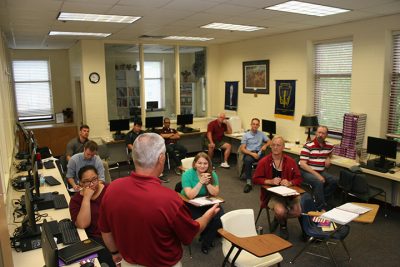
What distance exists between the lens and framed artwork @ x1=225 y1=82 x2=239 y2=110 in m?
9.22

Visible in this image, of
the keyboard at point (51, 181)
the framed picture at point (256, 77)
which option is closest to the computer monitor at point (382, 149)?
the framed picture at point (256, 77)

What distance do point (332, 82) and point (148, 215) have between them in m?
5.84

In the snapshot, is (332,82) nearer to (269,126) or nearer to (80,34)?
(269,126)

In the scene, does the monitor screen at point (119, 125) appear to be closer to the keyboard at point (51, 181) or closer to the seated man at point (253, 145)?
the seated man at point (253, 145)

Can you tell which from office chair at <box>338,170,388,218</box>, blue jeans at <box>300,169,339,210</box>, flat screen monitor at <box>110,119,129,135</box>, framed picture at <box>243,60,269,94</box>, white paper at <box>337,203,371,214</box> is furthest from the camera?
flat screen monitor at <box>110,119,129,135</box>

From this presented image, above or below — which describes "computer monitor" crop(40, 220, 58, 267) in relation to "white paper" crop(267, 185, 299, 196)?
above

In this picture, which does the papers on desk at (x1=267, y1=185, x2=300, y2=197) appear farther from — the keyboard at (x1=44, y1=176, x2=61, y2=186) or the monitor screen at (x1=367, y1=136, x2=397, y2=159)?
the keyboard at (x1=44, y1=176, x2=61, y2=186)

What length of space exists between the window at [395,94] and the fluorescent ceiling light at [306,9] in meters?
1.26

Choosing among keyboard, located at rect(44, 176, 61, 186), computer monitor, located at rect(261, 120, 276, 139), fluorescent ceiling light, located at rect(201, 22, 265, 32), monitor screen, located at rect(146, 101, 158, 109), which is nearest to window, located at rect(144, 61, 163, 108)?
monitor screen, located at rect(146, 101, 158, 109)

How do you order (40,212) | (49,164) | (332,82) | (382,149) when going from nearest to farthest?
(40,212), (382,149), (49,164), (332,82)

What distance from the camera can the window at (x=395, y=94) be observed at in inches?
218

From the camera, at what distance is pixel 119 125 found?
8328mm

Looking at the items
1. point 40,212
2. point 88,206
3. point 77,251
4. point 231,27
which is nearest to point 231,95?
point 231,27

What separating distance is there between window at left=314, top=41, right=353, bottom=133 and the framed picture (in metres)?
1.34
